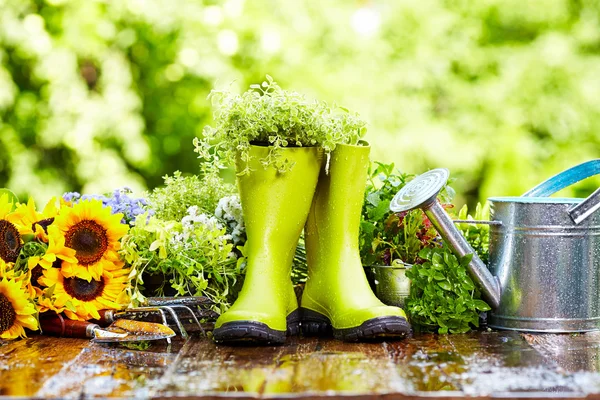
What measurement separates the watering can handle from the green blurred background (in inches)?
103

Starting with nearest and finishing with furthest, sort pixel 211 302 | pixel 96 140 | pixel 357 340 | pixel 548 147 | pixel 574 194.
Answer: pixel 357 340, pixel 211 302, pixel 96 140, pixel 574 194, pixel 548 147

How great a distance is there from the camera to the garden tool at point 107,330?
1.50 m

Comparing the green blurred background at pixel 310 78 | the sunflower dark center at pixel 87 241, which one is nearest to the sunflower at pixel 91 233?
the sunflower dark center at pixel 87 241

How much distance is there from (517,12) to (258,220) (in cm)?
393

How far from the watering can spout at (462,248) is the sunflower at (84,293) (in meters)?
0.66

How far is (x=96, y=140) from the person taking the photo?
14.2 feet

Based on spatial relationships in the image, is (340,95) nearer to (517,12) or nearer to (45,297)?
(517,12)

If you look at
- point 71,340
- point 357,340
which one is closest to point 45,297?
point 71,340

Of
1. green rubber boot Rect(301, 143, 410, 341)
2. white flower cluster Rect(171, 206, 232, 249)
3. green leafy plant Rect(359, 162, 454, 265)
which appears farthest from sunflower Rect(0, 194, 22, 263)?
green leafy plant Rect(359, 162, 454, 265)

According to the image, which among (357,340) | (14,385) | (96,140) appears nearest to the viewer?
(14,385)

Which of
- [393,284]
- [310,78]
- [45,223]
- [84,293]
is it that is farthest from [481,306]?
[310,78]

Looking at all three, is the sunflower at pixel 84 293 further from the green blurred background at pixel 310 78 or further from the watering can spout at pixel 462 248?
the green blurred background at pixel 310 78

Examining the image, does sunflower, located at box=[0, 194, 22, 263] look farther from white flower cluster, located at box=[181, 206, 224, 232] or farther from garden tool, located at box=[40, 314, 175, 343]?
white flower cluster, located at box=[181, 206, 224, 232]

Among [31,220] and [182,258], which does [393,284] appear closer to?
[182,258]
